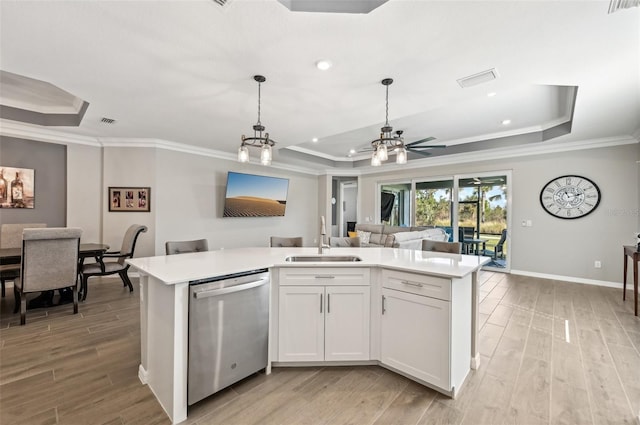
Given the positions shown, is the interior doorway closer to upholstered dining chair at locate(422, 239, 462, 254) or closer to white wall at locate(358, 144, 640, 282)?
white wall at locate(358, 144, 640, 282)

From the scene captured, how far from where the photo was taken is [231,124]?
13.7ft

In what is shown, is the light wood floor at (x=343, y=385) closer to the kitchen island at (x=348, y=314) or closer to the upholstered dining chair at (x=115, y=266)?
the kitchen island at (x=348, y=314)

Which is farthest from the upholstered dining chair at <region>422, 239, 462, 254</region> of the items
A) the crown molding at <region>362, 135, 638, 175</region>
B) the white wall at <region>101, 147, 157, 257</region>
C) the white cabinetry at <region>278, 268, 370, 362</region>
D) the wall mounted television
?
the white wall at <region>101, 147, 157, 257</region>

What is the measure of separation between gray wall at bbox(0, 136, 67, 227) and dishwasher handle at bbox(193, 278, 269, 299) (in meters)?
4.68

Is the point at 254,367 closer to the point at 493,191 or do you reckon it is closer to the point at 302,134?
the point at 302,134

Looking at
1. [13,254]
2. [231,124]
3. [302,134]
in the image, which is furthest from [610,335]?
[13,254]

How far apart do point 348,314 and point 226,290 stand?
0.98 metres

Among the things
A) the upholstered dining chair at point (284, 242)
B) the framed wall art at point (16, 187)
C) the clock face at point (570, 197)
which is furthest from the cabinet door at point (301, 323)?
the clock face at point (570, 197)

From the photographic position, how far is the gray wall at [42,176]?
13.9 feet

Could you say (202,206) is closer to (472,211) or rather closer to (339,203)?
(339,203)

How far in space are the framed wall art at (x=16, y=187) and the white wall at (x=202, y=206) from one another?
1.76 meters

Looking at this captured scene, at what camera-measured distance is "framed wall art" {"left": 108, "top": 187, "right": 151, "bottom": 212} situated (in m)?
4.95

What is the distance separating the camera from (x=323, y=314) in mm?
2160

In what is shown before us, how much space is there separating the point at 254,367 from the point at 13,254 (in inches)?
131
